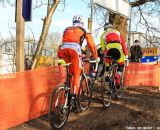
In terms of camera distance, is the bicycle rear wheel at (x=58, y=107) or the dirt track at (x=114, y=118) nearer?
the bicycle rear wheel at (x=58, y=107)

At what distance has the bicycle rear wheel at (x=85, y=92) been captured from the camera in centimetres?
873

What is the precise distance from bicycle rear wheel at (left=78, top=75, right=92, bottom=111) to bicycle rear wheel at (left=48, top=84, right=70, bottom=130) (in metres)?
1.01

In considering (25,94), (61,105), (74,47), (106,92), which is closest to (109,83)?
(106,92)

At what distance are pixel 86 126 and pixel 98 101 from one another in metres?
2.84

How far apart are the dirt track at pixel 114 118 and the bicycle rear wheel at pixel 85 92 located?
204 millimetres

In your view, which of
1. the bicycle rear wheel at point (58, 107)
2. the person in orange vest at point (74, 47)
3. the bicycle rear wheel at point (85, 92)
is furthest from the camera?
the bicycle rear wheel at point (85, 92)

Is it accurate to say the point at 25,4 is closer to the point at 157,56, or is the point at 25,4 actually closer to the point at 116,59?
the point at 116,59

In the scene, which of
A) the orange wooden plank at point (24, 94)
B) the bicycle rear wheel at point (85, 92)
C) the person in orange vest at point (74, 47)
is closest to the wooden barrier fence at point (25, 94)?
the orange wooden plank at point (24, 94)

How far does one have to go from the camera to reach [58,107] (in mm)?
7398

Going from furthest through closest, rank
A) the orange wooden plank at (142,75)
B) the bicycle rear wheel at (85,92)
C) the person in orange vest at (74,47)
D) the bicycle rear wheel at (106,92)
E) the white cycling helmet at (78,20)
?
1. the orange wooden plank at (142,75)
2. the bicycle rear wheel at (106,92)
3. the bicycle rear wheel at (85,92)
4. the white cycling helmet at (78,20)
5. the person in orange vest at (74,47)

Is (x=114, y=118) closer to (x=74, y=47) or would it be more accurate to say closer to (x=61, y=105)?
(x=61, y=105)

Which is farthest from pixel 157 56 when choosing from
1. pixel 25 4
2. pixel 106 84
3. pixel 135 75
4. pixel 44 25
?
pixel 25 4

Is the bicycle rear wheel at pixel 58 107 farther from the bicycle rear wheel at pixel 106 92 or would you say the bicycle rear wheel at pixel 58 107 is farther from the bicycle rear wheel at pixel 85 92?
the bicycle rear wheel at pixel 106 92

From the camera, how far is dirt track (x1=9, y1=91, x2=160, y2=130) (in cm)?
773
